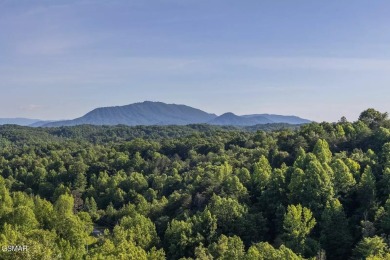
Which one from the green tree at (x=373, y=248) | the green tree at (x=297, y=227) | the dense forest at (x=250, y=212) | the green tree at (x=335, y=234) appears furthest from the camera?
the green tree at (x=335, y=234)

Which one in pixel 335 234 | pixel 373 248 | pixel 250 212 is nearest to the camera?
pixel 373 248

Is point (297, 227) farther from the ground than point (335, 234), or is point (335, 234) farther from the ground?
point (297, 227)

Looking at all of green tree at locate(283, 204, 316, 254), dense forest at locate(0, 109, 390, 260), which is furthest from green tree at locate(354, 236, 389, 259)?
green tree at locate(283, 204, 316, 254)

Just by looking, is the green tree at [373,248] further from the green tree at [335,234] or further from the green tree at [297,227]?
the green tree at [297,227]

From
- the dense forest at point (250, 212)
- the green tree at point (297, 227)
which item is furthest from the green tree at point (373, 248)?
the green tree at point (297, 227)

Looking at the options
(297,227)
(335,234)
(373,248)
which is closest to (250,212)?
(297,227)

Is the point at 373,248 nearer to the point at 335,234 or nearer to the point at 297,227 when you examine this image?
the point at 335,234

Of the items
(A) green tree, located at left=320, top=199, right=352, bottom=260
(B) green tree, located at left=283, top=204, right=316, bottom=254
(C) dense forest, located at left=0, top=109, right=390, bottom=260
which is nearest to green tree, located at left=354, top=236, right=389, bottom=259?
(C) dense forest, located at left=0, top=109, right=390, bottom=260

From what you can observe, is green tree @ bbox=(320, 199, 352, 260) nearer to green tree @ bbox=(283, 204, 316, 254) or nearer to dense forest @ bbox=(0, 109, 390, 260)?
dense forest @ bbox=(0, 109, 390, 260)

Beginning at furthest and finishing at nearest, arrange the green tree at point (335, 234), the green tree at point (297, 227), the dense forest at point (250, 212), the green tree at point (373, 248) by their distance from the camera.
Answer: the green tree at point (335, 234), the green tree at point (297, 227), the dense forest at point (250, 212), the green tree at point (373, 248)

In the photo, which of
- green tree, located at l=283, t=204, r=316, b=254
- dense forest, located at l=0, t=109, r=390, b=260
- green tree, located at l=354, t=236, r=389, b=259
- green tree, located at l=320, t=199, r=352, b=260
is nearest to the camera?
green tree, located at l=354, t=236, r=389, b=259

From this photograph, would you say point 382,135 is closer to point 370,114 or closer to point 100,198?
point 370,114

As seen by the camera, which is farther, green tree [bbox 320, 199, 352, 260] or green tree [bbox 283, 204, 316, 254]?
green tree [bbox 320, 199, 352, 260]

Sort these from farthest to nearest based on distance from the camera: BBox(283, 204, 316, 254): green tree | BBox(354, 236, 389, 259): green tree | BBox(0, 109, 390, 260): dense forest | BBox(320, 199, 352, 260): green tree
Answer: BBox(320, 199, 352, 260): green tree
BBox(283, 204, 316, 254): green tree
BBox(0, 109, 390, 260): dense forest
BBox(354, 236, 389, 259): green tree
